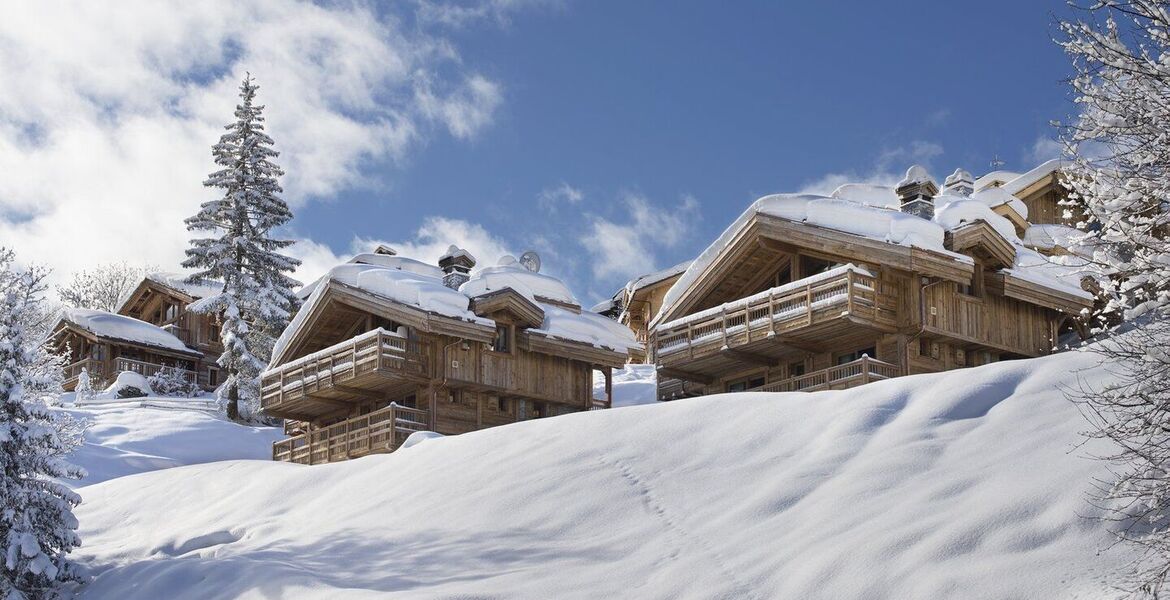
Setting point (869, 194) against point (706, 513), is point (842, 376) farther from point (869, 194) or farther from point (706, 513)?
point (706, 513)

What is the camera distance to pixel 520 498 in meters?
20.5

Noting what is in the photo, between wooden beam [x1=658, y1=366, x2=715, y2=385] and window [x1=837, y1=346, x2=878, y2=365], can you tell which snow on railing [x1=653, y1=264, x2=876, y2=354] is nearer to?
wooden beam [x1=658, y1=366, x2=715, y2=385]

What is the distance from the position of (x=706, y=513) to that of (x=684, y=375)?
1617 cm

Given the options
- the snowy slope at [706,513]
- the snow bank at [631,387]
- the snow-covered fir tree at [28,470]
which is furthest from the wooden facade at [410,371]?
the snow-covered fir tree at [28,470]

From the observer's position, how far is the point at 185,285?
59312 millimetres

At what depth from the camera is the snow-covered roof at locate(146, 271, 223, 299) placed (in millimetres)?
59625

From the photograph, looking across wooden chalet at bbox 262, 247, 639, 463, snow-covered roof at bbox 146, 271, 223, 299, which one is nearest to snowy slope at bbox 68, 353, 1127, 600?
wooden chalet at bbox 262, 247, 639, 463

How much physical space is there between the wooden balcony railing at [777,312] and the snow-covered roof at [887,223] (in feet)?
3.93

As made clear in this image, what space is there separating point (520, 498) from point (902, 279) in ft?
43.2

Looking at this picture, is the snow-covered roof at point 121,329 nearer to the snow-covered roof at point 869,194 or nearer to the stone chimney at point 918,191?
the snow-covered roof at point 869,194

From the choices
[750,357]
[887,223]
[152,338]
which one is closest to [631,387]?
[750,357]

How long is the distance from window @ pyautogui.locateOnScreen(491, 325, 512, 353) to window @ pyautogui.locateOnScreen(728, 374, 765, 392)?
20.4 ft

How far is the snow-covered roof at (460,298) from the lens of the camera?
3388 cm

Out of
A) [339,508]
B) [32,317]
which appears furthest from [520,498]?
[32,317]
